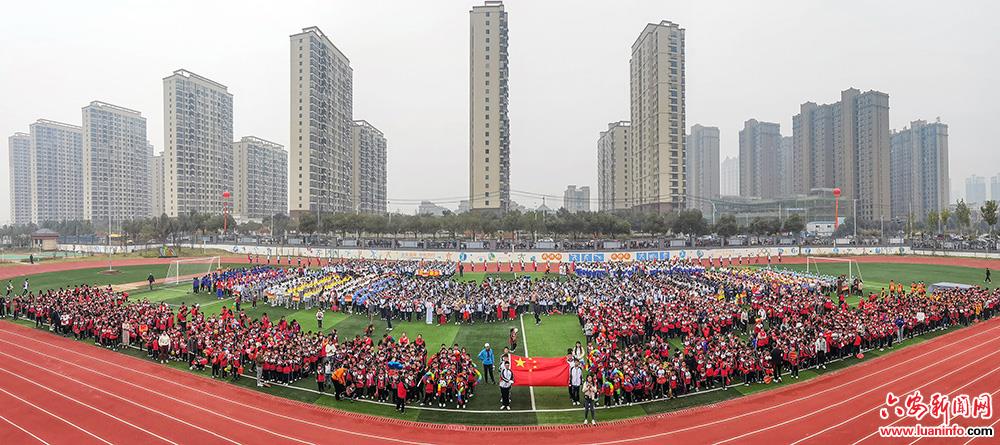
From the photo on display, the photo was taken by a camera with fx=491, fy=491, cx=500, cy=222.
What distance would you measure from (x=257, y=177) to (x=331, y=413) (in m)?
145

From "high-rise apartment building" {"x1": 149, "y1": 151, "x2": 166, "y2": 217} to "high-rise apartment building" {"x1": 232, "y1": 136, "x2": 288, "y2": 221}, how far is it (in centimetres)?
3640

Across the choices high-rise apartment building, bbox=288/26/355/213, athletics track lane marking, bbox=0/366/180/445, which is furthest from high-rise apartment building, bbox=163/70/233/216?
athletics track lane marking, bbox=0/366/180/445

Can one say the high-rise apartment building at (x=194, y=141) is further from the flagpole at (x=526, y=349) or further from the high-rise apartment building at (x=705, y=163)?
the high-rise apartment building at (x=705, y=163)

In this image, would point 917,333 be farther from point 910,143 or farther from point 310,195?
point 910,143

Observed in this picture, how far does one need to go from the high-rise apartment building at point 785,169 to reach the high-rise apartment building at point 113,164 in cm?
18300

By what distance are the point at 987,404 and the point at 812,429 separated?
5.58 metres

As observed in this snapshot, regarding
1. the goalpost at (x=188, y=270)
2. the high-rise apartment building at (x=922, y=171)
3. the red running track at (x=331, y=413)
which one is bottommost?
the red running track at (x=331, y=413)

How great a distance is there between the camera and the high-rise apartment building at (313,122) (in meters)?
88.5

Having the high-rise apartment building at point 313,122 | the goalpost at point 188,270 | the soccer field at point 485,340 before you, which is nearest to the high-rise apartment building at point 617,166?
the high-rise apartment building at point 313,122

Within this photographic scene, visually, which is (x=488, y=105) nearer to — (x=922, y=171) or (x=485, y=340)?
(x=485, y=340)

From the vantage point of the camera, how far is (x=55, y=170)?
130 meters

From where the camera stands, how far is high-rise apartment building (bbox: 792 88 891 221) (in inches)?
4574

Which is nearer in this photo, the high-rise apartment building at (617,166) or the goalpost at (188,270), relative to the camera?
the goalpost at (188,270)

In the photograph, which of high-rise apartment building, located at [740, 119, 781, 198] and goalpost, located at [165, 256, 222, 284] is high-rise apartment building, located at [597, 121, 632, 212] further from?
goalpost, located at [165, 256, 222, 284]
